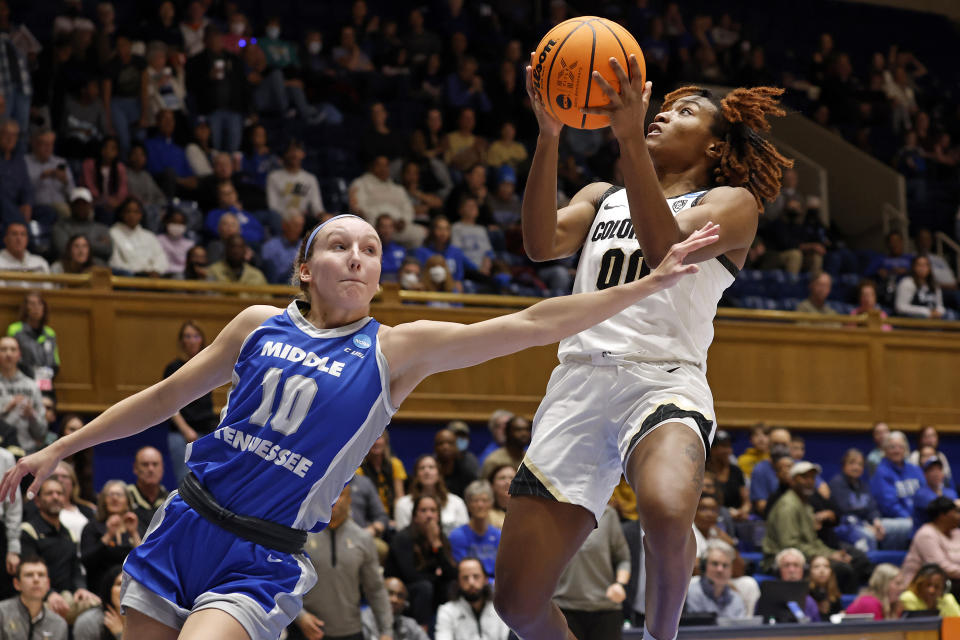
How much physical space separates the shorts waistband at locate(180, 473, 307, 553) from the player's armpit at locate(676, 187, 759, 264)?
1.54 m

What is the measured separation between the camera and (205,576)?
11.7 ft

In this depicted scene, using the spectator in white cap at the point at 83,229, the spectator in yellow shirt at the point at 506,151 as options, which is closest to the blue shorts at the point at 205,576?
the spectator in white cap at the point at 83,229

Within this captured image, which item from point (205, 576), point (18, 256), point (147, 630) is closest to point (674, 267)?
point (205, 576)

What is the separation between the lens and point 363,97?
14.7 m

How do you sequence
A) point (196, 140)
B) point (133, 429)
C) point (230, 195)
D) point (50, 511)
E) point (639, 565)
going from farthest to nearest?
point (196, 140), point (230, 195), point (639, 565), point (50, 511), point (133, 429)

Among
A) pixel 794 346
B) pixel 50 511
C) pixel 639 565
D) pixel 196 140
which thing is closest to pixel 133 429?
pixel 50 511

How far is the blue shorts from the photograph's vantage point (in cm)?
353

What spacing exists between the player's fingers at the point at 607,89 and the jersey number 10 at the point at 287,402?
4.10 ft

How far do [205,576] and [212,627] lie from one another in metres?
0.23

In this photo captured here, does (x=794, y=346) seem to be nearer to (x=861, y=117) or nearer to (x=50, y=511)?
(x=861, y=117)

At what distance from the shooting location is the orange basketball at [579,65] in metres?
4.07

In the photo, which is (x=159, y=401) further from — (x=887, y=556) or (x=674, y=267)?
(x=887, y=556)

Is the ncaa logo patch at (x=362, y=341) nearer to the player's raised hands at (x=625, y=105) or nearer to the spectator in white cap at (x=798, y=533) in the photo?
the player's raised hands at (x=625, y=105)

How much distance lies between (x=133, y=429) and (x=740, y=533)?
8.29 metres
